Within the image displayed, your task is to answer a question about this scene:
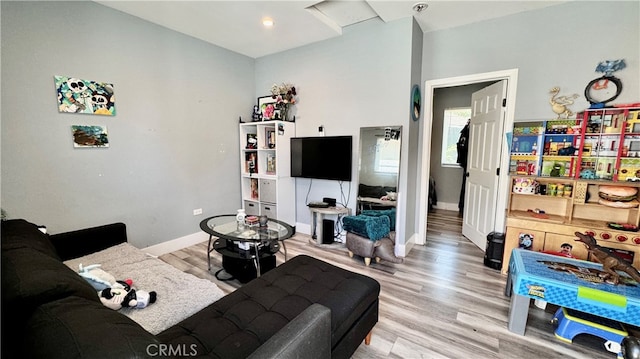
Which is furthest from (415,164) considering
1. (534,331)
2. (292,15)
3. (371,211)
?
(292,15)

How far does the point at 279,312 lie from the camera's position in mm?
1356

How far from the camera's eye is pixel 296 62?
3646mm

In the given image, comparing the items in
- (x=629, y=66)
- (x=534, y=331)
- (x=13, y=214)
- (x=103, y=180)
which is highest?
(x=629, y=66)

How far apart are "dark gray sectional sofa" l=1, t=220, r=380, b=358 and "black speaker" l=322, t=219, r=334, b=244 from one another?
4.86 ft

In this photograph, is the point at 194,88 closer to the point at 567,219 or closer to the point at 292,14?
the point at 292,14

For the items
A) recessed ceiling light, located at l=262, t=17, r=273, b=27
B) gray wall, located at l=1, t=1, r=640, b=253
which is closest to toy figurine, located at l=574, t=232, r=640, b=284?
gray wall, located at l=1, t=1, r=640, b=253

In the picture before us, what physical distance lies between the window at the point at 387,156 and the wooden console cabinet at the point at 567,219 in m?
1.24

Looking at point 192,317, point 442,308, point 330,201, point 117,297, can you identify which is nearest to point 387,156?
point 330,201

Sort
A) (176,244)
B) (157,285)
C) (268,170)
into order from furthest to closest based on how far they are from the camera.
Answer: (268,170) < (176,244) < (157,285)

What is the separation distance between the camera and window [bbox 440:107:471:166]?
503 centimetres

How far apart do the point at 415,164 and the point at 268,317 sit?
2.70 metres

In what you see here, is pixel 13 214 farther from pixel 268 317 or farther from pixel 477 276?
pixel 477 276

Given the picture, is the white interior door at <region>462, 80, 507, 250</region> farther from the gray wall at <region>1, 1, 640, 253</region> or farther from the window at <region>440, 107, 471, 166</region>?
the window at <region>440, 107, 471, 166</region>

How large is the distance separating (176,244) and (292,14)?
3.09 metres
